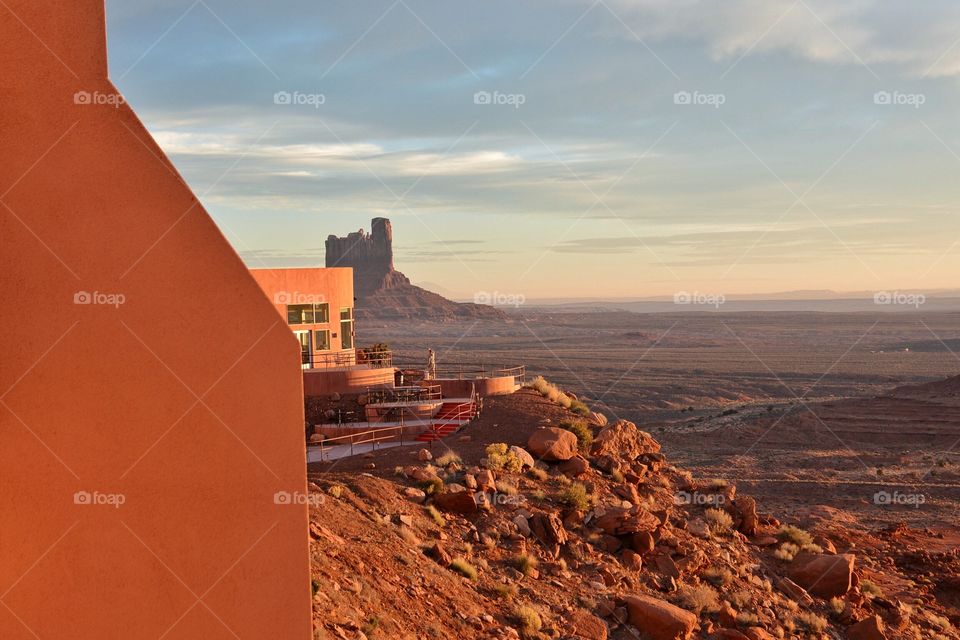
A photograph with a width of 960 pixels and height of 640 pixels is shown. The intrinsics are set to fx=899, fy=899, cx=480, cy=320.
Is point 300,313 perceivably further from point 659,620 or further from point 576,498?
point 659,620

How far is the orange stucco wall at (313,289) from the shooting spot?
29.8 metres

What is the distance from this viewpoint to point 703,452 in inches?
1731

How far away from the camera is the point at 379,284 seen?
195 meters

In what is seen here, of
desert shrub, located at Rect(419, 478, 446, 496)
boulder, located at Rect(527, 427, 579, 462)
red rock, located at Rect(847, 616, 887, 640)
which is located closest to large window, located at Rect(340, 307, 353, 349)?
boulder, located at Rect(527, 427, 579, 462)

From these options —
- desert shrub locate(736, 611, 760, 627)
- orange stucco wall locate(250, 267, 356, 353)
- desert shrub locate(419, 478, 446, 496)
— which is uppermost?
orange stucco wall locate(250, 267, 356, 353)

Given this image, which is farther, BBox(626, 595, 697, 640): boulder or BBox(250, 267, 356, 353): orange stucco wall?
BBox(250, 267, 356, 353): orange stucco wall

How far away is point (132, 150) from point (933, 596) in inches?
813

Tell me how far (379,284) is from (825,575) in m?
179

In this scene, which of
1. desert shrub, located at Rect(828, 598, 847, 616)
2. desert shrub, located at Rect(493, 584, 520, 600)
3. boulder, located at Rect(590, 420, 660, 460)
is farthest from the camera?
boulder, located at Rect(590, 420, 660, 460)

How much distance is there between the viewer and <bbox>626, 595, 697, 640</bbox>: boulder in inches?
577

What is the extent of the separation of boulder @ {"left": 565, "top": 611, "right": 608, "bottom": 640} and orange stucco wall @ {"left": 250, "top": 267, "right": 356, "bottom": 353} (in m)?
17.4

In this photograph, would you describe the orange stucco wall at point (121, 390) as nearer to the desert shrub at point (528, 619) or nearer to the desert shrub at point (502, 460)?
the desert shrub at point (528, 619)

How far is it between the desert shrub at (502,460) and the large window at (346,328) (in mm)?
13883

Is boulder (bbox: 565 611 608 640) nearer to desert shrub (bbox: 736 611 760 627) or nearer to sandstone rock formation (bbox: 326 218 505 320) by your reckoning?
desert shrub (bbox: 736 611 760 627)
